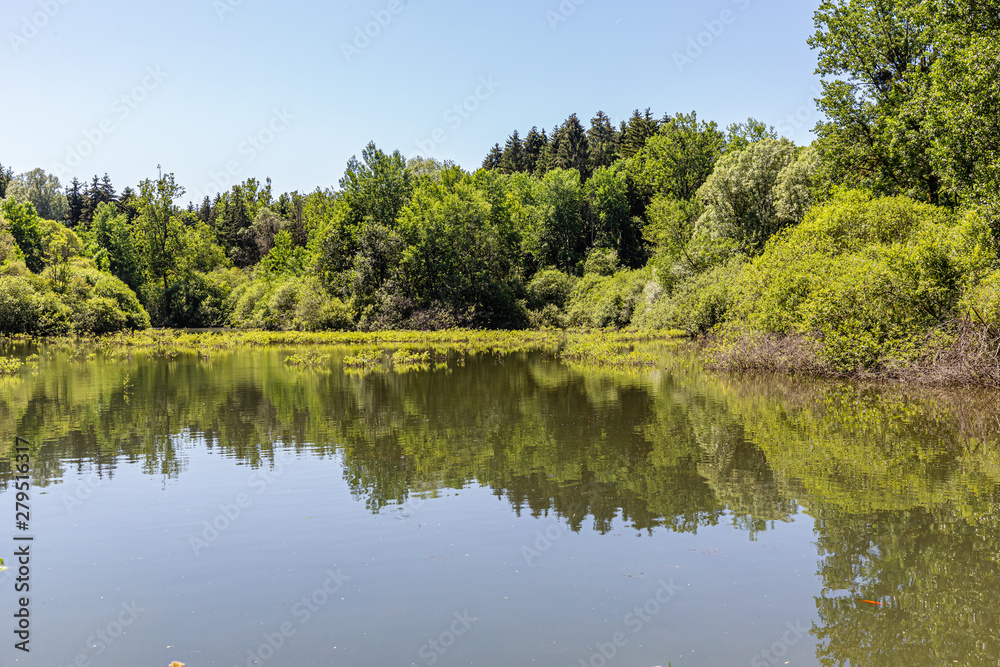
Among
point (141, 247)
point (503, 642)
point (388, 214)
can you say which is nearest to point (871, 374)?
point (503, 642)

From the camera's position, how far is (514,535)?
29.5 ft

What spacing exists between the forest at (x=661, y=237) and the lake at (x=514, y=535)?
5.05m

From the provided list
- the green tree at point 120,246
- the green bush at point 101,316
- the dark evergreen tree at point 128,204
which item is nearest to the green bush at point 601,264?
the green bush at point 101,316

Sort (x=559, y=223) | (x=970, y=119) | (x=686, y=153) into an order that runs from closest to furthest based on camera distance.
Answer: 1. (x=970, y=119)
2. (x=686, y=153)
3. (x=559, y=223)

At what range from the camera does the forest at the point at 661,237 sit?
21.5 m

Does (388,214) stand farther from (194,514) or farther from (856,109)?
(194,514)

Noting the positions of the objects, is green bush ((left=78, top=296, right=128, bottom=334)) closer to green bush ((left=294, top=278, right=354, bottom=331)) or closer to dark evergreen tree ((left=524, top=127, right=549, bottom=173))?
green bush ((left=294, top=278, right=354, bottom=331))

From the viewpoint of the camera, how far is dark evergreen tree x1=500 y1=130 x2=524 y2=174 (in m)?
109

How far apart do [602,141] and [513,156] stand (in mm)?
17479

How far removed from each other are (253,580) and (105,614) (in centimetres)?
148

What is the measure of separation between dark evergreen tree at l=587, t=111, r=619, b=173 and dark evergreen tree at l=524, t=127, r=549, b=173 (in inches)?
309

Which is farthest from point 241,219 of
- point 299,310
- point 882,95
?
point 882,95

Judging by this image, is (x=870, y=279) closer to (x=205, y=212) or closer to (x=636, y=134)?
(x=636, y=134)

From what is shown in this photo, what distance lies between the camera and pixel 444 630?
644 cm
